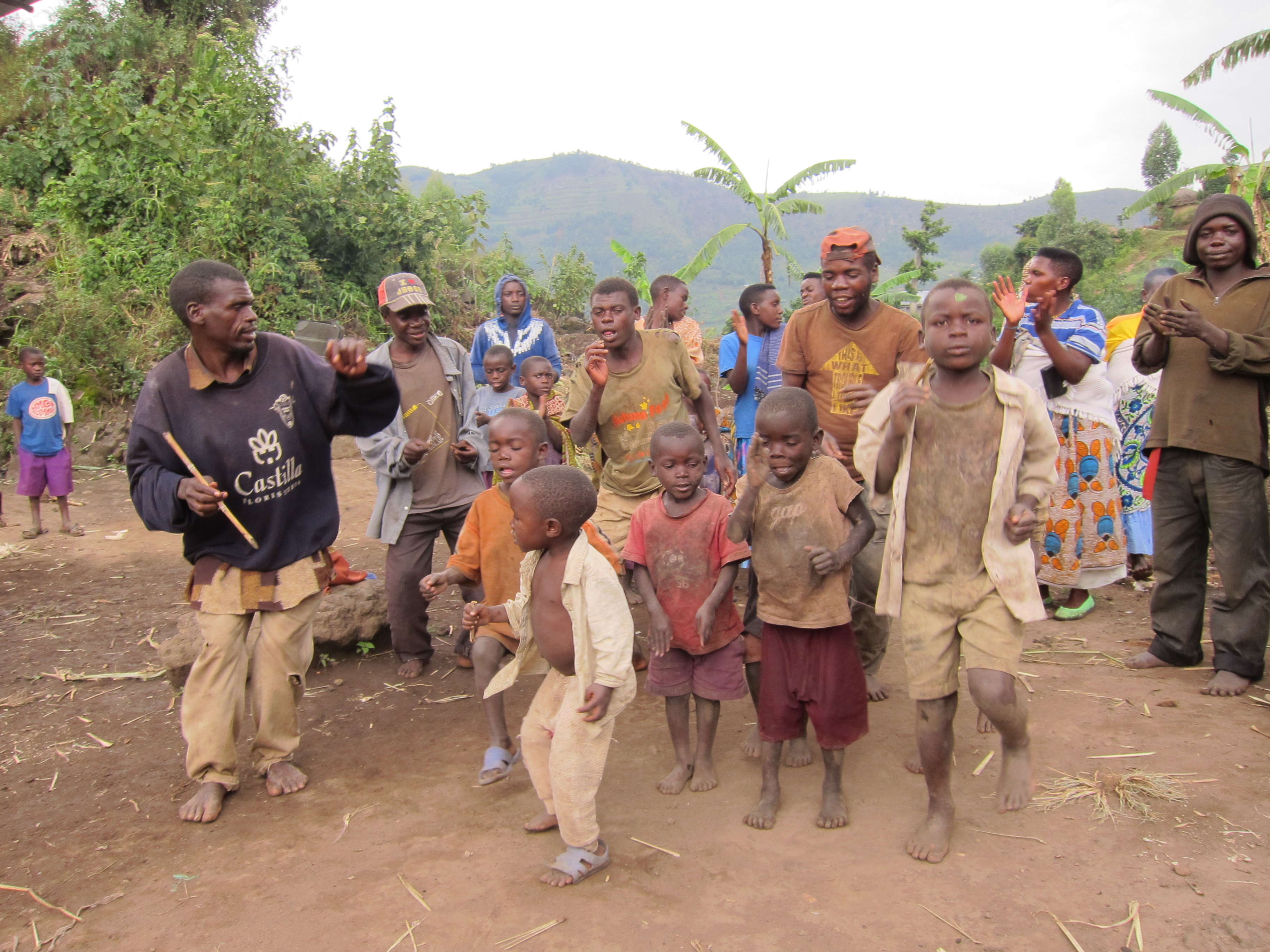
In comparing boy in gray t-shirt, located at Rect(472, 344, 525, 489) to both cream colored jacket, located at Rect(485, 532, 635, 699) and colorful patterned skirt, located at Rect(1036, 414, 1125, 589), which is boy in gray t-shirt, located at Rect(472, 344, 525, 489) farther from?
colorful patterned skirt, located at Rect(1036, 414, 1125, 589)

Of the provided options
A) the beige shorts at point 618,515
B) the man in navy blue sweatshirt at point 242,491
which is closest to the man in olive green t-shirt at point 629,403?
the beige shorts at point 618,515

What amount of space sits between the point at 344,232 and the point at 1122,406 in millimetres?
11466

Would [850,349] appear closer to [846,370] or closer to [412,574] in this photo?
[846,370]

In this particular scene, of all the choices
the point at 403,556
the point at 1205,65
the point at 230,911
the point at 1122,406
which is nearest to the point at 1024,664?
the point at 1122,406

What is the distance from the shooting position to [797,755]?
3.84m

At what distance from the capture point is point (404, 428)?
17.0 feet

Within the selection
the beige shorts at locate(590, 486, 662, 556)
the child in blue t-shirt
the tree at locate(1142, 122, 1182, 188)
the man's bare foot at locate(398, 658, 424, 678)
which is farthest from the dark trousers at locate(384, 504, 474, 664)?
the tree at locate(1142, 122, 1182, 188)

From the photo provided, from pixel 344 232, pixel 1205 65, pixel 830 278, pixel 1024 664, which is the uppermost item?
pixel 1205 65

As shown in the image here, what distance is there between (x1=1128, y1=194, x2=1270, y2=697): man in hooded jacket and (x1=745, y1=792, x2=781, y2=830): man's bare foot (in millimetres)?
2552

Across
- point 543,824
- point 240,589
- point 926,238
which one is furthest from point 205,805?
point 926,238

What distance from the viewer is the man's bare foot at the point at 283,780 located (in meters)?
3.82

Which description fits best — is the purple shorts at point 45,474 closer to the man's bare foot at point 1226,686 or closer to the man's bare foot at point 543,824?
the man's bare foot at point 543,824

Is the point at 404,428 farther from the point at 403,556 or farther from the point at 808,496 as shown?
the point at 808,496

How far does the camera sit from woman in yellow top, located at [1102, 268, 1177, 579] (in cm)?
619
